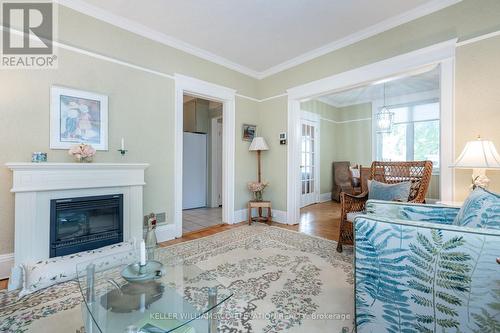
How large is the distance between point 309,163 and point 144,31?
4.48m

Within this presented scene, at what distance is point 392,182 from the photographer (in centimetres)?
275

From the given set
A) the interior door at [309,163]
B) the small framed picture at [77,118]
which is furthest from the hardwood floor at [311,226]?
the small framed picture at [77,118]

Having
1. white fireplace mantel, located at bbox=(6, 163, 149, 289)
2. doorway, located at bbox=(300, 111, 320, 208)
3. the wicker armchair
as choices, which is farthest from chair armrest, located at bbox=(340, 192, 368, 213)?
doorway, located at bbox=(300, 111, 320, 208)

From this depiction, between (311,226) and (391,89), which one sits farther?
(391,89)

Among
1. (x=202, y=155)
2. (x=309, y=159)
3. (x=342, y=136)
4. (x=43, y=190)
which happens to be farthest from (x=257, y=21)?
(x=342, y=136)

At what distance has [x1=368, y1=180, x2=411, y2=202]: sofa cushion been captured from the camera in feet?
7.84

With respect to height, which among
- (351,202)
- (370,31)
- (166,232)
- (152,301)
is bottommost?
(166,232)

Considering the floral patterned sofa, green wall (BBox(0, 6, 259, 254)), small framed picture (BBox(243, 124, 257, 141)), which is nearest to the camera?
the floral patterned sofa

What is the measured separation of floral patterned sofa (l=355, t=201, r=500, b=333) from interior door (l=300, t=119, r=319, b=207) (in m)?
4.45

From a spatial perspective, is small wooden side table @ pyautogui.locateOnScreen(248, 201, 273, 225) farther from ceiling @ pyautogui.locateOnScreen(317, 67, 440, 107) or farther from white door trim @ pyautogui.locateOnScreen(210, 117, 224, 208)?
ceiling @ pyautogui.locateOnScreen(317, 67, 440, 107)

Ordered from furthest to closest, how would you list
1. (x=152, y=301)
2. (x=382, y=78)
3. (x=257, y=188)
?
(x=257, y=188)
(x=382, y=78)
(x=152, y=301)

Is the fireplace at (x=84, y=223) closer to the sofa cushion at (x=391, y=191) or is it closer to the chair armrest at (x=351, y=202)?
the chair armrest at (x=351, y=202)

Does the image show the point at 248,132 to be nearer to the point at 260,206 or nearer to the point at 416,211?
the point at 260,206

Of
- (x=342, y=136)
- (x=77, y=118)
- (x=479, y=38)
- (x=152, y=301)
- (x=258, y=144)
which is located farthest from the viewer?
(x=342, y=136)
